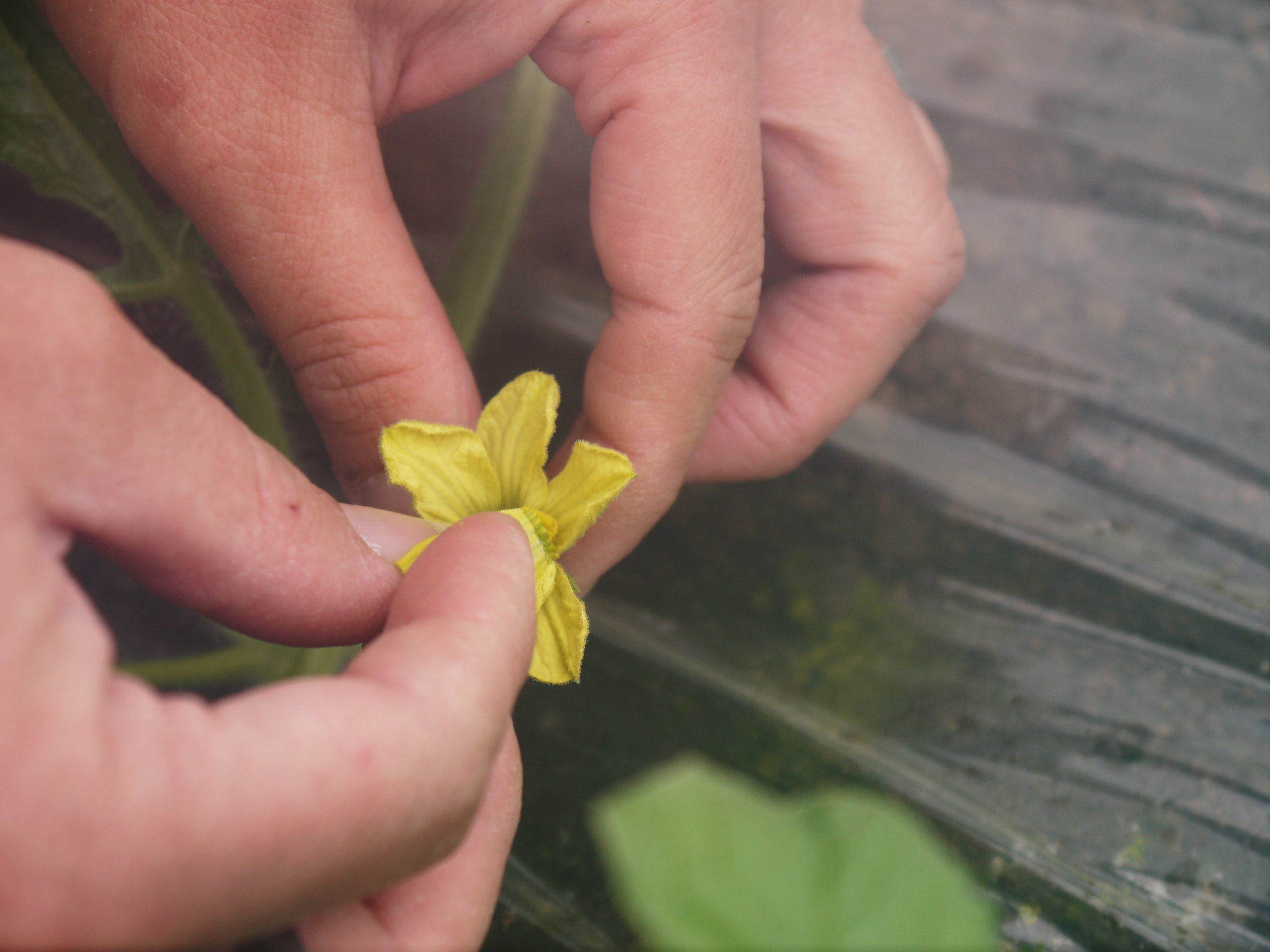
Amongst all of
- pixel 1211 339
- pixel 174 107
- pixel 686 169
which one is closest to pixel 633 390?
pixel 686 169

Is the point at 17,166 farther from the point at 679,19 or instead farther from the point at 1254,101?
the point at 1254,101

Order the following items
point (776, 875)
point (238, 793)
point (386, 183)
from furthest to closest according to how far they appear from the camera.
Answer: point (386, 183) < point (238, 793) < point (776, 875)

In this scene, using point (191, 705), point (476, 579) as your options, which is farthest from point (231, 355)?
point (191, 705)

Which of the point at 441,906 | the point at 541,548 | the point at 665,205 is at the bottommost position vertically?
the point at 441,906

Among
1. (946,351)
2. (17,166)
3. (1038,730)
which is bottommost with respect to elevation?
(1038,730)

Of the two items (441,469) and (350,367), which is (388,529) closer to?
(441,469)
